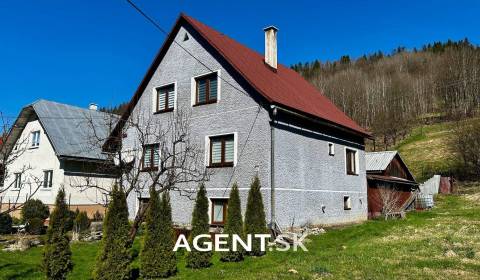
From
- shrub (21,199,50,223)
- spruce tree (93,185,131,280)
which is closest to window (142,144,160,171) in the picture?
shrub (21,199,50,223)

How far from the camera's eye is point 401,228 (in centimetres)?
1672

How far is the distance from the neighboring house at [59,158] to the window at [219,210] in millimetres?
9532

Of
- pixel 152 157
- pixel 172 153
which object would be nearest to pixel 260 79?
pixel 172 153

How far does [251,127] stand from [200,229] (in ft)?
19.0

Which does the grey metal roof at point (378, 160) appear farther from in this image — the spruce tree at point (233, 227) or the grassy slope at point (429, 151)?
the spruce tree at point (233, 227)

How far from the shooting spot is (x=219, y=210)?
1616 cm

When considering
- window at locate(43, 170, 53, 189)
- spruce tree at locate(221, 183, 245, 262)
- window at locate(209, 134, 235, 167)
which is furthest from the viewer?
window at locate(43, 170, 53, 189)

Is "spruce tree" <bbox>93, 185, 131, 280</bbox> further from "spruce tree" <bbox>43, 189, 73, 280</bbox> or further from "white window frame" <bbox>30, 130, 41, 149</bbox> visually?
"white window frame" <bbox>30, 130, 41, 149</bbox>

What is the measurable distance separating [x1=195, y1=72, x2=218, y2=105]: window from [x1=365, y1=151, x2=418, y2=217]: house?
440 inches

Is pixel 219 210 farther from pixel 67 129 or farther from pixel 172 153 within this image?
pixel 67 129

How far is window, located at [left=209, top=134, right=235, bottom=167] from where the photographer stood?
16.3 metres

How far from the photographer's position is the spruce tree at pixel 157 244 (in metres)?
9.58

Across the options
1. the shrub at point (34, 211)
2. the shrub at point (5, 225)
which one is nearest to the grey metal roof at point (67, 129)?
the shrub at point (34, 211)

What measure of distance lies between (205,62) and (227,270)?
1028cm
